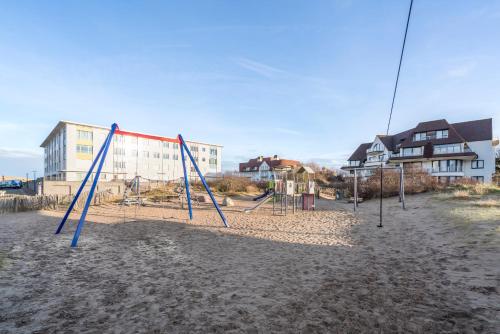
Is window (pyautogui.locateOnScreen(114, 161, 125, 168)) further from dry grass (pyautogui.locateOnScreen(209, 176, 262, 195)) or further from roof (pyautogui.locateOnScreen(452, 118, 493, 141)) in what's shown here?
roof (pyautogui.locateOnScreen(452, 118, 493, 141))

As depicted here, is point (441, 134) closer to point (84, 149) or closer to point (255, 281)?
point (255, 281)

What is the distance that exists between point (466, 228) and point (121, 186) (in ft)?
87.1

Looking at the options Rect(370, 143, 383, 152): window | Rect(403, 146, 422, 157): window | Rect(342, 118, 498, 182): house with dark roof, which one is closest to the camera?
Rect(342, 118, 498, 182): house with dark roof

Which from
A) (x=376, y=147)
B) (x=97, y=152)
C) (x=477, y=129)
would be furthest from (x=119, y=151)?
(x=477, y=129)

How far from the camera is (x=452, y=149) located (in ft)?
132

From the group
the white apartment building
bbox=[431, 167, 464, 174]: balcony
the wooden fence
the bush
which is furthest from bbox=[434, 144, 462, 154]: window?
the wooden fence

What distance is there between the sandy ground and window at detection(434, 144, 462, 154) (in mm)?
37931

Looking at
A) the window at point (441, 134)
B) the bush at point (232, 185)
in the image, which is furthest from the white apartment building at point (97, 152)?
the window at point (441, 134)

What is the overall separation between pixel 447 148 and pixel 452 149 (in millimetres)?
641

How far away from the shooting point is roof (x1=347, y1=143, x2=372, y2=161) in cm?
5480

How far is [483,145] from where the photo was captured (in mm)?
38844

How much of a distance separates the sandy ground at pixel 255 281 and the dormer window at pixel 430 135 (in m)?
39.6

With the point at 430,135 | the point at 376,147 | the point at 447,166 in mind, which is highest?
the point at 430,135

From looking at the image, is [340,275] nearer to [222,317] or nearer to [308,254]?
[308,254]
